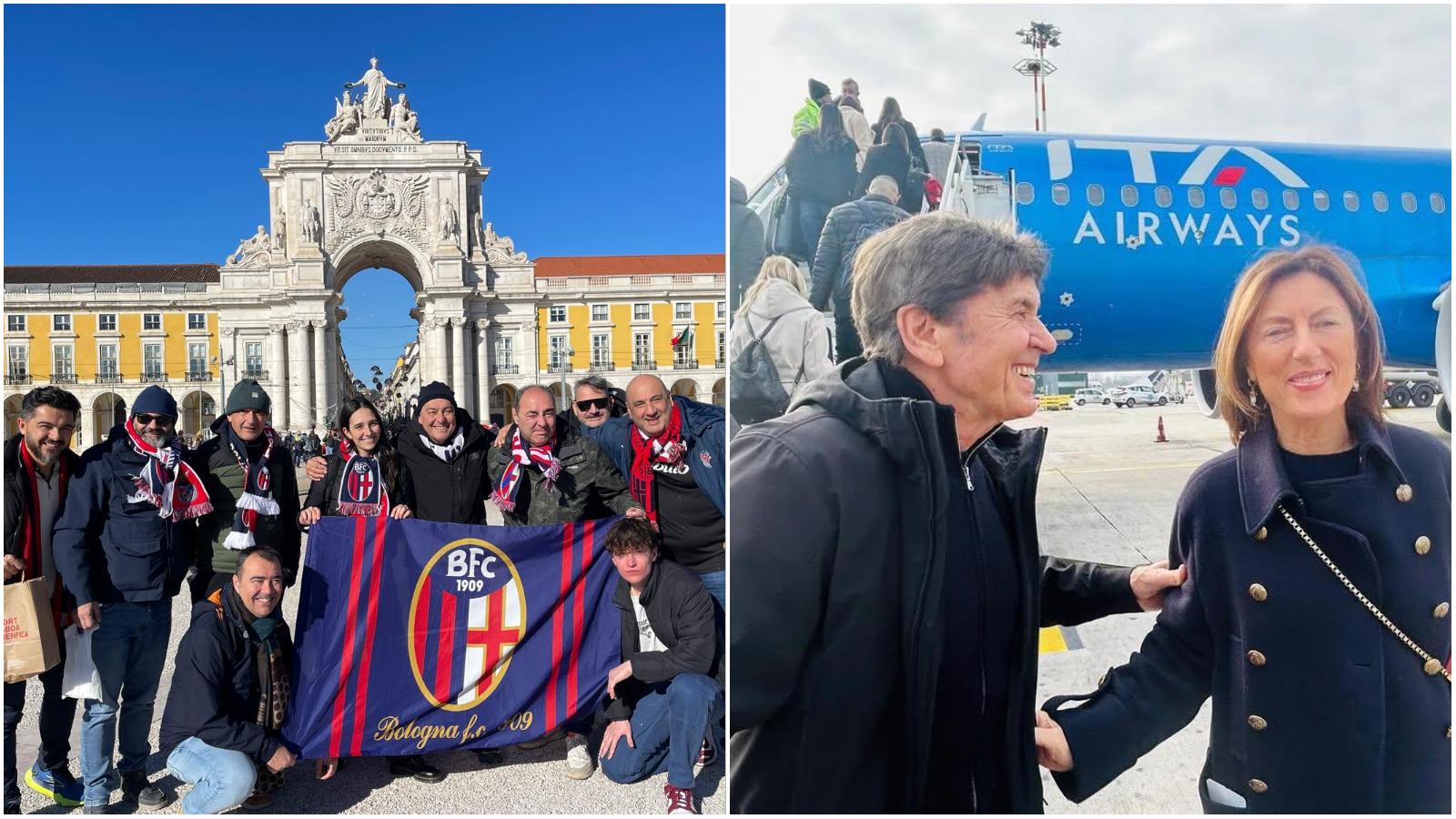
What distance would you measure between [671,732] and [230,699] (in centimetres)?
157

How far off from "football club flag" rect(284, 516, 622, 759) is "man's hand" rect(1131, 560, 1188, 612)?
1.99m

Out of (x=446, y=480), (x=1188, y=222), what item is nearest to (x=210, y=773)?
(x=446, y=480)

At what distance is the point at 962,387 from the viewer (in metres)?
2.48

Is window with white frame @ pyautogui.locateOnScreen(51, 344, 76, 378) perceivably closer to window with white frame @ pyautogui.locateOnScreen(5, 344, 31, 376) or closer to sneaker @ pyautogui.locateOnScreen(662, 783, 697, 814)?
window with white frame @ pyautogui.locateOnScreen(5, 344, 31, 376)

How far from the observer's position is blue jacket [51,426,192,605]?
10.8ft

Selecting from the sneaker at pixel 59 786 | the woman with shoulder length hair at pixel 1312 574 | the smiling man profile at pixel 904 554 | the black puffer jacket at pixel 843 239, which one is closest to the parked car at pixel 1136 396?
the woman with shoulder length hair at pixel 1312 574

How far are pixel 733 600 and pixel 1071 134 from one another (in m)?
1.66

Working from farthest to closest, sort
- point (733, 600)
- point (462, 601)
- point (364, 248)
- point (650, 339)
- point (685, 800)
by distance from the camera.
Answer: point (650, 339), point (364, 248), point (462, 601), point (685, 800), point (733, 600)

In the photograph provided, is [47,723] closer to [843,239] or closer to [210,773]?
[210,773]

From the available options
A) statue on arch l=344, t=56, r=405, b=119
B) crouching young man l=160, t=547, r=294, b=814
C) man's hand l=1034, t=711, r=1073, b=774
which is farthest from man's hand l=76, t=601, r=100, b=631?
statue on arch l=344, t=56, r=405, b=119

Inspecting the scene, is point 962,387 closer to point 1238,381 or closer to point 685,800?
point 1238,381

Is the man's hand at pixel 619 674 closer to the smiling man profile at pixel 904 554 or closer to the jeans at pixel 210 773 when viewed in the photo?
the smiling man profile at pixel 904 554

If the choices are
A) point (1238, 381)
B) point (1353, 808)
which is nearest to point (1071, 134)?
point (1238, 381)

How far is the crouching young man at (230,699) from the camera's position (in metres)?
3.17
